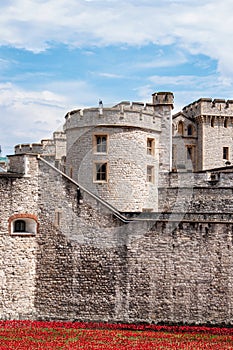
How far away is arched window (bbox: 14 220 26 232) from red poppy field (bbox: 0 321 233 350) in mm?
4099

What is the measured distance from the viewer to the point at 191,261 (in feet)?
76.7

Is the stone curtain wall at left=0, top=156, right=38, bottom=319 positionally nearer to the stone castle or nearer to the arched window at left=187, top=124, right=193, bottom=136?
the stone castle

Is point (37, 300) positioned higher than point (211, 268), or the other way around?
point (211, 268)

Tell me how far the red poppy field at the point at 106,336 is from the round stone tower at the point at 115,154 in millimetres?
7354

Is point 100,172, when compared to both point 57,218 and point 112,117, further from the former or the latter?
point 57,218

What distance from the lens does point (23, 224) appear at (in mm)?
24906

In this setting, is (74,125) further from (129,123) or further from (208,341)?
(208,341)

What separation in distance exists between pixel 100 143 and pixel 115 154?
1.04 m

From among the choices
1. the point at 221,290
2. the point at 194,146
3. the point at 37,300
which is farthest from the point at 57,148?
the point at 221,290

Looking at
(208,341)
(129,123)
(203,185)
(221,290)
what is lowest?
(208,341)

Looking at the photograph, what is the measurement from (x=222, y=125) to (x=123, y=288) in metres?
32.0

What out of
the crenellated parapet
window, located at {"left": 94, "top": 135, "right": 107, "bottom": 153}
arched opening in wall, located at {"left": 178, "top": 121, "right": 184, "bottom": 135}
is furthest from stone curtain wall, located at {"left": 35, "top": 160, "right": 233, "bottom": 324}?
arched opening in wall, located at {"left": 178, "top": 121, "right": 184, "bottom": 135}

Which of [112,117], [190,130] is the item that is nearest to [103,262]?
[112,117]

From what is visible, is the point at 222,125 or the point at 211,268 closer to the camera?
the point at 211,268
